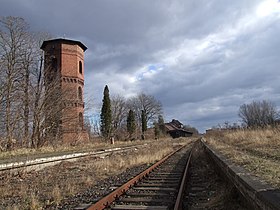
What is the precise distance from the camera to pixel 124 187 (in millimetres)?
7406

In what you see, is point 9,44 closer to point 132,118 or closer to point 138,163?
point 138,163

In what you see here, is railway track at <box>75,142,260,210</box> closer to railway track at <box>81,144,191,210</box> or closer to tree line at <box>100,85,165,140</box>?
railway track at <box>81,144,191,210</box>

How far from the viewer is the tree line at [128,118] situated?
55500 millimetres

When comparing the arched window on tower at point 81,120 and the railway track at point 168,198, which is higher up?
the arched window on tower at point 81,120

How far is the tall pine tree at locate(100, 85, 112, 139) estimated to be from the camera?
177 feet

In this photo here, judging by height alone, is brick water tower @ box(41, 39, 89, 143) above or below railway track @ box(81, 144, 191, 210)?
above

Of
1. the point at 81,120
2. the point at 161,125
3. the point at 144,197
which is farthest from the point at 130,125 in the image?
the point at 144,197

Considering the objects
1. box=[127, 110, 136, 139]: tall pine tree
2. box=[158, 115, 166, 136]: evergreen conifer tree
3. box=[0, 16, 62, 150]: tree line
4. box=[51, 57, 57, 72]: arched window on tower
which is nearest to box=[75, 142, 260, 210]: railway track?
box=[0, 16, 62, 150]: tree line

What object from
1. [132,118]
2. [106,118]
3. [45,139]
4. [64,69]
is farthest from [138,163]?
[132,118]

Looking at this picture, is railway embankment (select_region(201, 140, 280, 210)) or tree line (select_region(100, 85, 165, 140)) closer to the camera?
railway embankment (select_region(201, 140, 280, 210))

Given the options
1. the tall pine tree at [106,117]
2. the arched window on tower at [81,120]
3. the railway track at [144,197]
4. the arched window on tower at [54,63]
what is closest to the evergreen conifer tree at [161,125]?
the tall pine tree at [106,117]

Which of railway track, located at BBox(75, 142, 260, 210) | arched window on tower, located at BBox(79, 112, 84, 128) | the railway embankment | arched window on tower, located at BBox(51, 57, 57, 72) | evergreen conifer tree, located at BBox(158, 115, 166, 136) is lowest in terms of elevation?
railway track, located at BBox(75, 142, 260, 210)

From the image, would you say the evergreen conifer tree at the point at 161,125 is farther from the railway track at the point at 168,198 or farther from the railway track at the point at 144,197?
the railway track at the point at 168,198

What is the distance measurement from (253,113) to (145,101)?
44459mm
